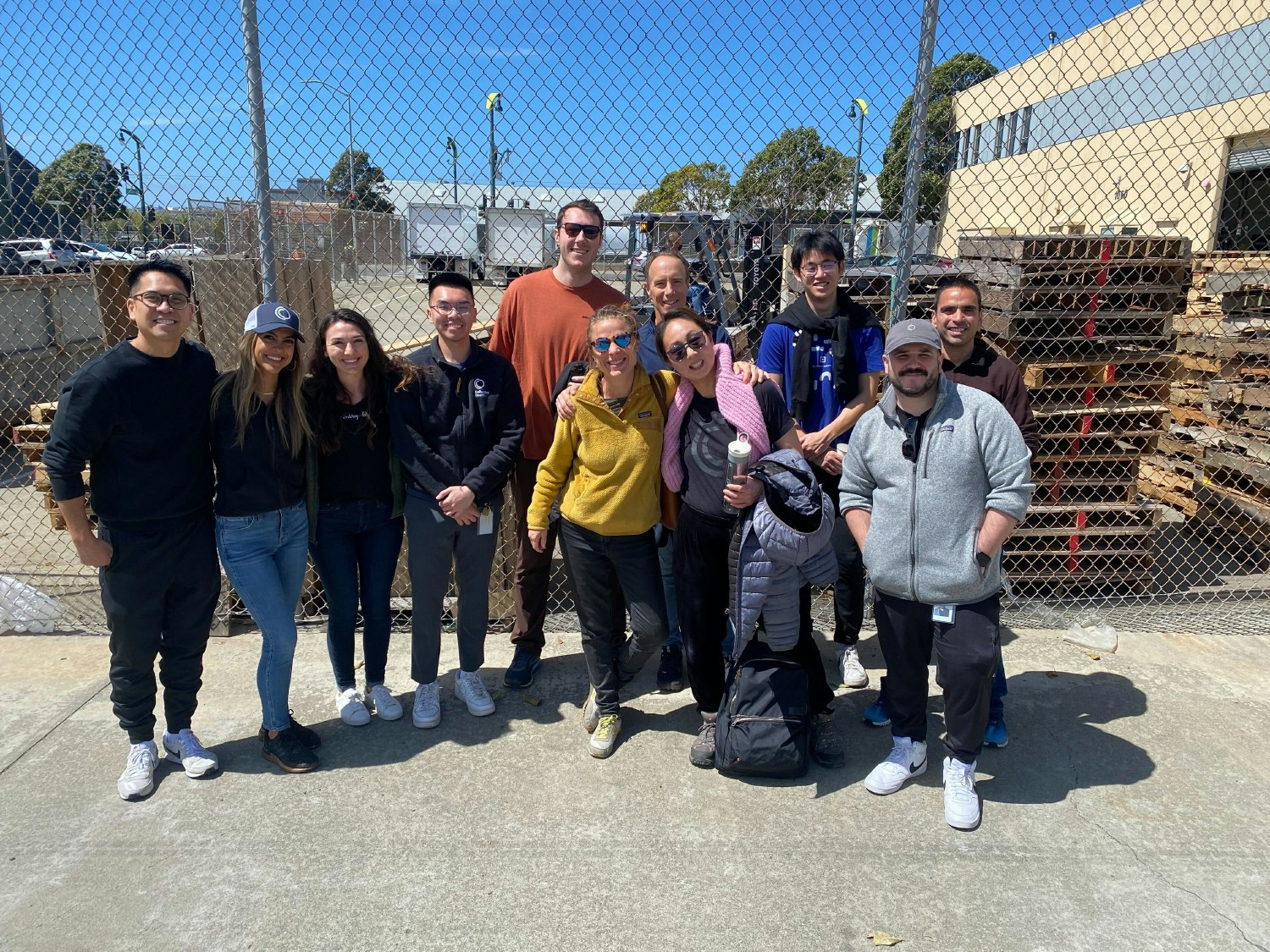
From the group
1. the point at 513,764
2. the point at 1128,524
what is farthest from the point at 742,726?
the point at 1128,524

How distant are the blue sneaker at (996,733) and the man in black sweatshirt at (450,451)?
2.18m

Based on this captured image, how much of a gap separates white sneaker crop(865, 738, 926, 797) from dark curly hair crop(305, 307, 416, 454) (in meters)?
2.35

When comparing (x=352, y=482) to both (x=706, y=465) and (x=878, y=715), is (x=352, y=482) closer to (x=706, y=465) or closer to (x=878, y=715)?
(x=706, y=465)

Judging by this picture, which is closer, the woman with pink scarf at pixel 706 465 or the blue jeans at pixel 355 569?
the woman with pink scarf at pixel 706 465

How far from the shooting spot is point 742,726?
3.34 metres

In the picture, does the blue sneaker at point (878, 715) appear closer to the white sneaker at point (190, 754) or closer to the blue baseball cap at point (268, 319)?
the white sneaker at point (190, 754)

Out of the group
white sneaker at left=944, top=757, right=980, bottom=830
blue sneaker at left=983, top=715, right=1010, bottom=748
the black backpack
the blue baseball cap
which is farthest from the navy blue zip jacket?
blue sneaker at left=983, top=715, right=1010, bottom=748

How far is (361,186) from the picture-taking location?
520 cm

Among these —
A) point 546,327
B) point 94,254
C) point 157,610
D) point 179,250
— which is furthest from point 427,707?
point 94,254

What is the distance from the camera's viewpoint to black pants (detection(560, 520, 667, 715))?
3547 millimetres

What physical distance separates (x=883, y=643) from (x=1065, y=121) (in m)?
11.6

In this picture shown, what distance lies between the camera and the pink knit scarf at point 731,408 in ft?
10.7

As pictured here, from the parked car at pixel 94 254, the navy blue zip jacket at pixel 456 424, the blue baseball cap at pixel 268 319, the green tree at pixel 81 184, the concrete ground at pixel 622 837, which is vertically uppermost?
the green tree at pixel 81 184

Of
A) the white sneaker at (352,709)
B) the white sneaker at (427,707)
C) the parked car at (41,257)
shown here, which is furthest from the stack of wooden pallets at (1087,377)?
the parked car at (41,257)
